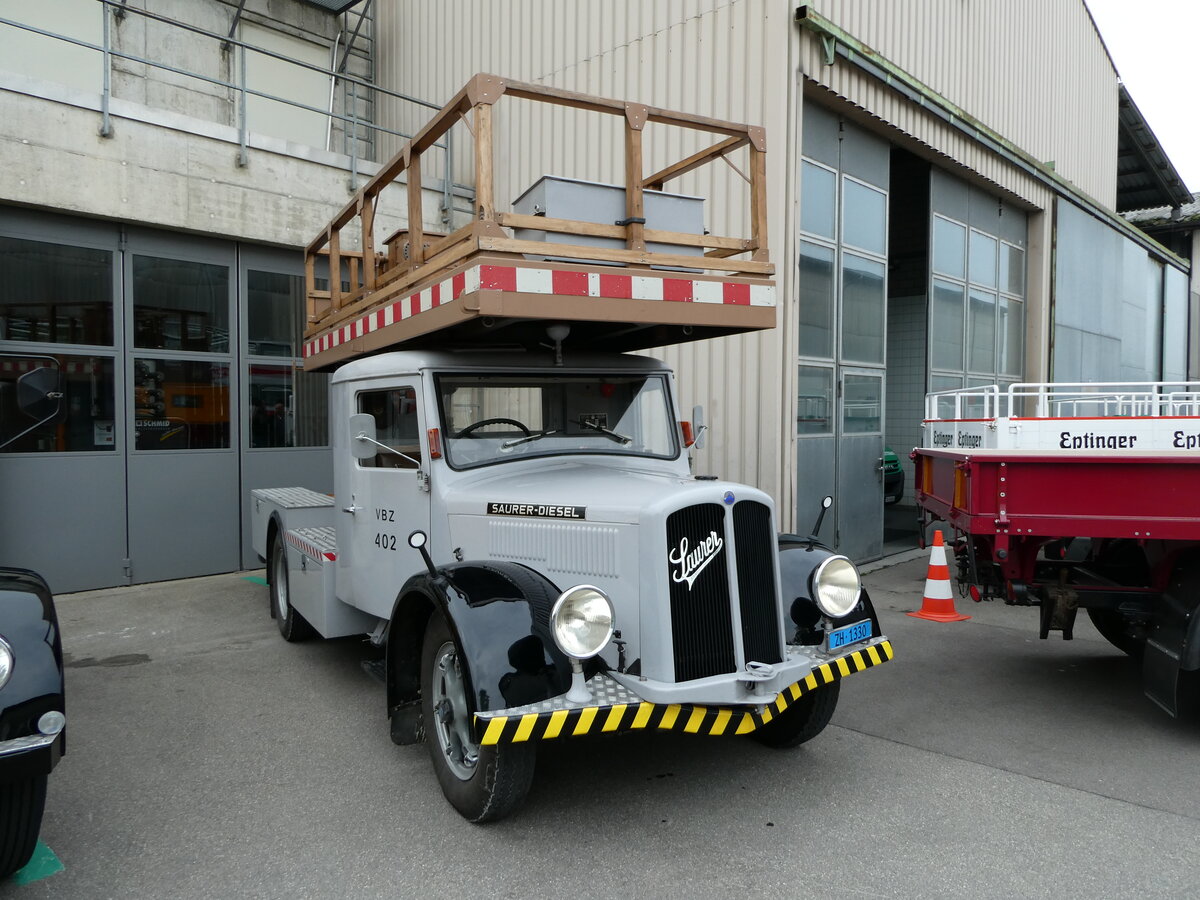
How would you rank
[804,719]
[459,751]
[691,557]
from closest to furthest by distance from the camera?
[691,557]
[459,751]
[804,719]

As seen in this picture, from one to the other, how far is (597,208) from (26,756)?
10.2 ft

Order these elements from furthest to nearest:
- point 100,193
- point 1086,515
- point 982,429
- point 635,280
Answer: point 100,193 → point 982,429 → point 1086,515 → point 635,280

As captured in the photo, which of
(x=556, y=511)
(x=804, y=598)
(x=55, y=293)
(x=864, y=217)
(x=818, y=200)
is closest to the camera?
(x=556, y=511)

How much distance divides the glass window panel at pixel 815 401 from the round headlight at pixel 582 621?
17.0 feet

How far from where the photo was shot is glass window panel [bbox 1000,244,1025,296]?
41.2 ft

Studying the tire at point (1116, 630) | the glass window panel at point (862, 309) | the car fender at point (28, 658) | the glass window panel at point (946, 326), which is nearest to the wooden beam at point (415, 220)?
the car fender at point (28, 658)

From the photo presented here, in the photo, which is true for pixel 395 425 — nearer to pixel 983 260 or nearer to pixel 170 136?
pixel 170 136

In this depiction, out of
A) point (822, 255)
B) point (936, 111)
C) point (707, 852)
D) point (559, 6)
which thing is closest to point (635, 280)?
point (707, 852)

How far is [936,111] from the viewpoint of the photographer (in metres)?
9.60

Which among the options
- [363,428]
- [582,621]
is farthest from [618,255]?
[582,621]

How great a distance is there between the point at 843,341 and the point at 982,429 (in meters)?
4.00

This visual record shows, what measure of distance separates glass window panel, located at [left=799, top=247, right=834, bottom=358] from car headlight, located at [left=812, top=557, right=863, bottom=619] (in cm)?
462

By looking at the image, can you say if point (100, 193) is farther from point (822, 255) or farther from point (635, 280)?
point (822, 255)

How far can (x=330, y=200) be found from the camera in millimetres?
9062
